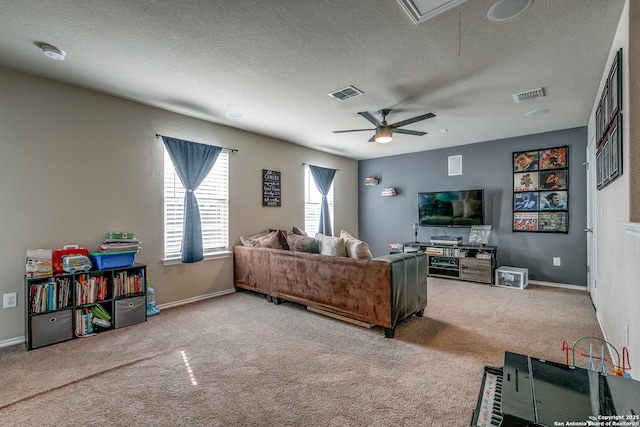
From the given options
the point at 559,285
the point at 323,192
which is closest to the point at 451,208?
the point at 559,285

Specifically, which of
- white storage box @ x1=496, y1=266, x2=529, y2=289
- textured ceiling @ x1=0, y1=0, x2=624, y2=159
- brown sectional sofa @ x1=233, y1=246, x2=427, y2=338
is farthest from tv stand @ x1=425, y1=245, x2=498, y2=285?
textured ceiling @ x1=0, y1=0, x2=624, y2=159

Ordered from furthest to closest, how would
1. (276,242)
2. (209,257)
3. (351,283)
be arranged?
(209,257), (276,242), (351,283)

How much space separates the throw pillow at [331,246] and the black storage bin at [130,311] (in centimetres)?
212

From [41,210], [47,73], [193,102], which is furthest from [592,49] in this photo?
[41,210]

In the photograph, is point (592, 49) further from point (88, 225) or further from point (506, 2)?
point (88, 225)

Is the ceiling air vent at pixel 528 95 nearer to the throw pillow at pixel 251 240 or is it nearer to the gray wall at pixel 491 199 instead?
the gray wall at pixel 491 199

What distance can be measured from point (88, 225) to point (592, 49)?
16.9 ft

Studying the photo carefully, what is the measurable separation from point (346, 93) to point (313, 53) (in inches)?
35.1

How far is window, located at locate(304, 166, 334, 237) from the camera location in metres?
6.03

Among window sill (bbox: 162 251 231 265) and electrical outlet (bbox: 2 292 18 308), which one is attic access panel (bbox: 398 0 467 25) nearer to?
window sill (bbox: 162 251 231 265)

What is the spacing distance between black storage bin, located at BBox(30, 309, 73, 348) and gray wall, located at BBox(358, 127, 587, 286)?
5.74m

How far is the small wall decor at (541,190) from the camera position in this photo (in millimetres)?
4887

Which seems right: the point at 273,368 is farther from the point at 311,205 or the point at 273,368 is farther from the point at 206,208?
the point at 311,205

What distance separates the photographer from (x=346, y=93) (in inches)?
133
